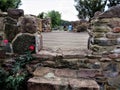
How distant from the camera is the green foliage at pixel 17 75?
A: 9.86 feet

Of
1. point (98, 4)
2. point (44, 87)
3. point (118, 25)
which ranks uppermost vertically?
point (98, 4)

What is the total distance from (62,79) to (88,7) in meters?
20.0

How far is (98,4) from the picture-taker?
71.7 ft

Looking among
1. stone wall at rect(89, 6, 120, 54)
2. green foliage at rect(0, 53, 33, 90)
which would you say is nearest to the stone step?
green foliage at rect(0, 53, 33, 90)

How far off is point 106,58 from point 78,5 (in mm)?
20686

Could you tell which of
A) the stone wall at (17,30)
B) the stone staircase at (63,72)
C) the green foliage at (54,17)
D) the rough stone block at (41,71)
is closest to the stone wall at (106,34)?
the stone staircase at (63,72)

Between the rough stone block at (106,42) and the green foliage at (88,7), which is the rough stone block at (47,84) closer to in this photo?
the rough stone block at (106,42)

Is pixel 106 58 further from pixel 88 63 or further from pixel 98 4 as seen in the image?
pixel 98 4

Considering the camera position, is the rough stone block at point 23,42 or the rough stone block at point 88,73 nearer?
the rough stone block at point 88,73

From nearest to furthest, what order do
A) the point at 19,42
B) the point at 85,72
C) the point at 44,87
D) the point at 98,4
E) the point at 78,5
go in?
the point at 44,87
the point at 85,72
the point at 19,42
the point at 98,4
the point at 78,5

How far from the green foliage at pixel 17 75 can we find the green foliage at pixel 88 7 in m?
18.9

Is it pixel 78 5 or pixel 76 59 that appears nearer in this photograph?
pixel 76 59

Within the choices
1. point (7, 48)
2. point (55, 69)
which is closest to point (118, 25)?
point (55, 69)

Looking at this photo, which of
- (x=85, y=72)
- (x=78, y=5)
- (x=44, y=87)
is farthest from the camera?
(x=78, y=5)
